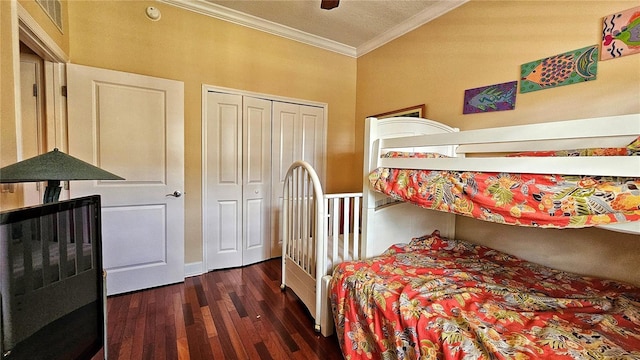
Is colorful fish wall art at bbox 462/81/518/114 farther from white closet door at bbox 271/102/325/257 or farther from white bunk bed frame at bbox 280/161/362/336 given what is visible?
white closet door at bbox 271/102/325/257

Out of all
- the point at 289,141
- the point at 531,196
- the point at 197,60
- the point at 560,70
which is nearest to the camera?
the point at 531,196

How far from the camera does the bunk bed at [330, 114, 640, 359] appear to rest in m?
0.90

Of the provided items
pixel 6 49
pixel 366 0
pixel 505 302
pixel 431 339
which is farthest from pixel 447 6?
pixel 6 49

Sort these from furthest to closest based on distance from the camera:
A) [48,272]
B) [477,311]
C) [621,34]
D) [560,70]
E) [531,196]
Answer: [560,70] → [621,34] → [477,311] → [531,196] → [48,272]

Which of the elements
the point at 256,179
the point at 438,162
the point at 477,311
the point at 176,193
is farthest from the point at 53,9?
the point at 477,311

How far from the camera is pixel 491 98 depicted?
6.70 feet

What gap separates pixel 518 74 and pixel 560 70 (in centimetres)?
24

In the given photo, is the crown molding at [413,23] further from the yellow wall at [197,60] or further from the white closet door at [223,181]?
the white closet door at [223,181]

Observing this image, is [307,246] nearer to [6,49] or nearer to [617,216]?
[617,216]

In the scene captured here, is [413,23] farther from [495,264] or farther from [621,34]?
[495,264]

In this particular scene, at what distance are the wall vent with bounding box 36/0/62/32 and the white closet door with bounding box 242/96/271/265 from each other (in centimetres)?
145

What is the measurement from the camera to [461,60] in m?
2.26

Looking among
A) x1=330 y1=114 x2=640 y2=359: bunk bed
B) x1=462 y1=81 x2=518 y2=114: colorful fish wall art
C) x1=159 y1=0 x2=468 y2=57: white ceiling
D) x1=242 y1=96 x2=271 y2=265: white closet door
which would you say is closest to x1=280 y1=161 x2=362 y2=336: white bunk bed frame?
x1=330 y1=114 x2=640 y2=359: bunk bed

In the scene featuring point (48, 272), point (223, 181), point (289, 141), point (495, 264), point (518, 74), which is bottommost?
point (495, 264)
